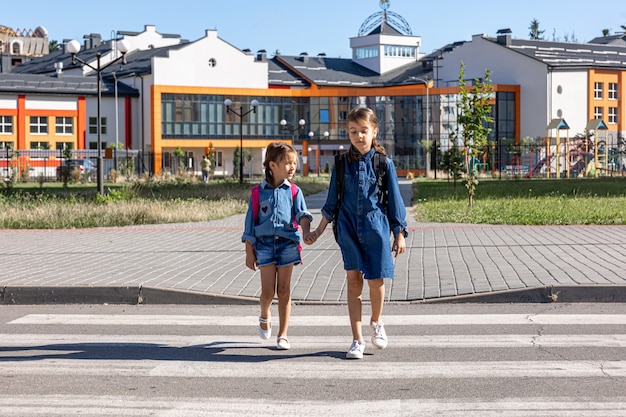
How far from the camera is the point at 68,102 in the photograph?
87.3 metres

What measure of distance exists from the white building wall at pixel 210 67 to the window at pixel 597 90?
29.7m

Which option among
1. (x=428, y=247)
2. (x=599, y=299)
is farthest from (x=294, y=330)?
(x=428, y=247)

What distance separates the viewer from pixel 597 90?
8788 cm

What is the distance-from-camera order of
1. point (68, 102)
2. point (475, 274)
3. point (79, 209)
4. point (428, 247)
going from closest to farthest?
point (475, 274) < point (428, 247) < point (79, 209) < point (68, 102)

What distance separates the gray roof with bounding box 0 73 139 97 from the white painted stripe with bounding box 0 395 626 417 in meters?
82.0


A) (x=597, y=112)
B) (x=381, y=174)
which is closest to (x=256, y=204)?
(x=381, y=174)

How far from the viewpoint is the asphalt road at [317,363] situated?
5816 mm

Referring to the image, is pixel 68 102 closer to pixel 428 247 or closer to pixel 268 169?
pixel 428 247

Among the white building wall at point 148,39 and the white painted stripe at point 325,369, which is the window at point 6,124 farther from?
the white painted stripe at point 325,369

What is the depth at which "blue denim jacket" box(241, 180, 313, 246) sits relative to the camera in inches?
290

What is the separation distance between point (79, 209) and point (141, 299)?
12848mm

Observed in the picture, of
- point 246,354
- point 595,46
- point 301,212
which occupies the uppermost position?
point 595,46

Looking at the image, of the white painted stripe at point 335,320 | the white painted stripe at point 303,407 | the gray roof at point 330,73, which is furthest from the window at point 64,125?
the white painted stripe at point 303,407

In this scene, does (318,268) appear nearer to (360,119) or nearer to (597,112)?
(360,119)
